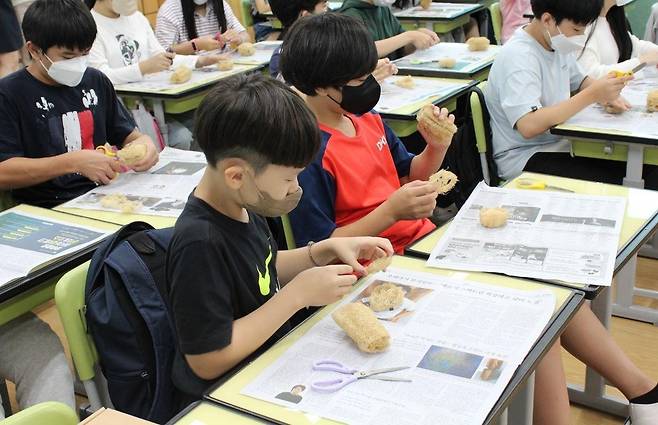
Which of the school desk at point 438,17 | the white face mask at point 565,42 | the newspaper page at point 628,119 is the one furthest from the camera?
the school desk at point 438,17

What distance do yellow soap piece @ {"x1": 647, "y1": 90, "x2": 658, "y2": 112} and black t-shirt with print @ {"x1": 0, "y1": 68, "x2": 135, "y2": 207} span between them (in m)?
2.06

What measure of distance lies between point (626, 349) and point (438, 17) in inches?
132

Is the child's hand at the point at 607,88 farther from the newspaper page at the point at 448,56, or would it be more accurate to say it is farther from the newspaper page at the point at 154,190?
the newspaper page at the point at 154,190

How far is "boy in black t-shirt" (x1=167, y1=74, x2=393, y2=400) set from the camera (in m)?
1.32

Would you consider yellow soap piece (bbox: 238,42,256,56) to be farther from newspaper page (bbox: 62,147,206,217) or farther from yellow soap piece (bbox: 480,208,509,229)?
yellow soap piece (bbox: 480,208,509,229)

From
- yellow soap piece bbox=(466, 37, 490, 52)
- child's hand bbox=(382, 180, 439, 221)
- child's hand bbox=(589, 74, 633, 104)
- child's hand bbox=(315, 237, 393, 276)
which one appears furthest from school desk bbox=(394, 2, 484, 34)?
child's hand bbox=(315, 237, 393, 276)

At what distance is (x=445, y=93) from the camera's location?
318cm

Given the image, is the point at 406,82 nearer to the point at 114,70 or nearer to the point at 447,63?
the point at 447,63

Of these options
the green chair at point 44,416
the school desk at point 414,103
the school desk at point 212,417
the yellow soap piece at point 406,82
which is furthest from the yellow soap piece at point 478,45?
the green chair at point 44,416

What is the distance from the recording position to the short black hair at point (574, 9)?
2.63 metres

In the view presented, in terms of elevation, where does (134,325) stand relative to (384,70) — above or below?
below

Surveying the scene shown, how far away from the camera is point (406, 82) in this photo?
3.36 metres

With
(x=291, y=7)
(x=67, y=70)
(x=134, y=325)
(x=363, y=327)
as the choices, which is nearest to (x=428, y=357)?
(x=363, y=327)

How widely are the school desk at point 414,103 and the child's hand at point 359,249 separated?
142cm
